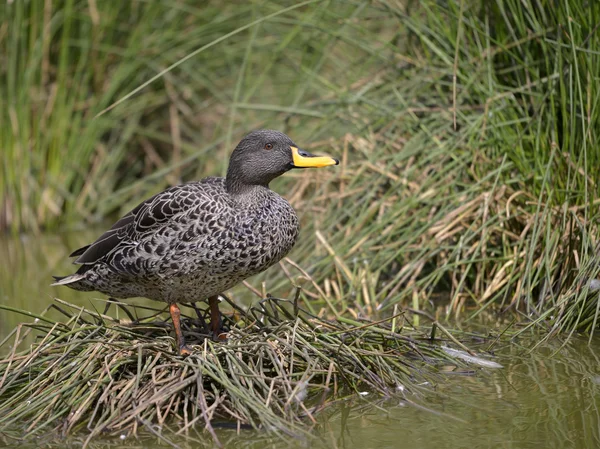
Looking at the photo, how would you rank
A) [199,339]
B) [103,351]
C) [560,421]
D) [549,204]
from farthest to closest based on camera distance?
[549,204] < [199,339] < [103,351] < [560,421]

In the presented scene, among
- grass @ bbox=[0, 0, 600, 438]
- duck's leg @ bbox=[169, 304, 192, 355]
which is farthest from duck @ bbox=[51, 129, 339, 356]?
grass @ bbox=[0, 0, 600, 438]

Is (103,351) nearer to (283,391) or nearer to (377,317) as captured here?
(283,391)

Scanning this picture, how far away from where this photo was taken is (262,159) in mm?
4074

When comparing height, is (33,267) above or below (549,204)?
below

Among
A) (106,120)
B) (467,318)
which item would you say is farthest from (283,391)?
(106,120)

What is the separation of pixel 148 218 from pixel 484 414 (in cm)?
171

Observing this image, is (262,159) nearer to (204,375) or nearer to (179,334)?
(179,334)

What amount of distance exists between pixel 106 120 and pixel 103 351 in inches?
160

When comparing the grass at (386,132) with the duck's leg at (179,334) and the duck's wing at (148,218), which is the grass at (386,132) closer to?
the duck's leg at (179,334)

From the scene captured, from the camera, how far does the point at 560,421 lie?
3477mm

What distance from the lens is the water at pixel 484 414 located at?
11.0 feet

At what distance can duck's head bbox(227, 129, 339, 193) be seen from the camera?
406 cm

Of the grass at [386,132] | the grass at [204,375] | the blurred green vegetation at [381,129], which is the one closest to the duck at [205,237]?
the grass at [204,375]

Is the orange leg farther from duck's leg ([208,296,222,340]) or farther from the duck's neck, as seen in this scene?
the duck's neck
